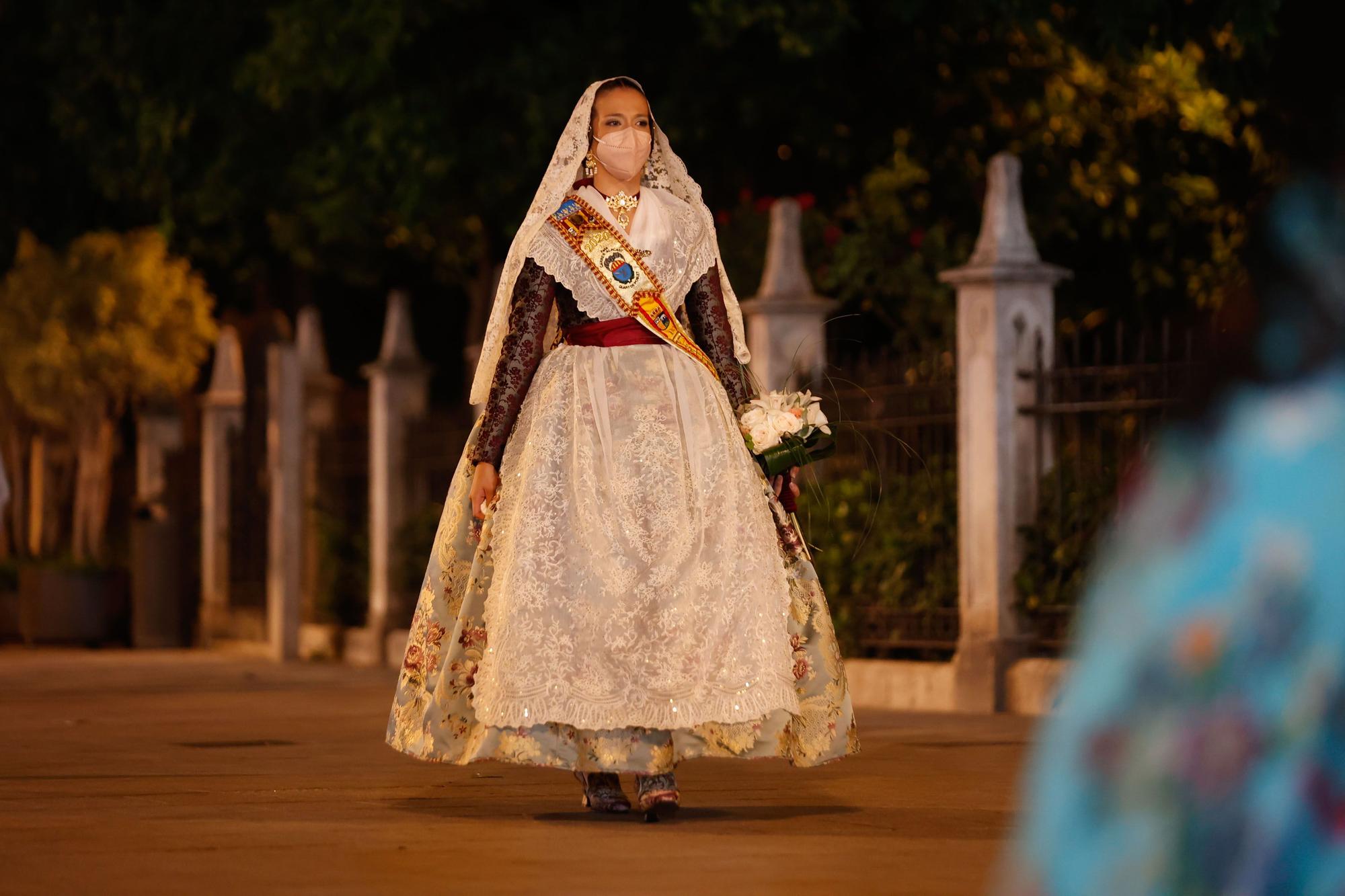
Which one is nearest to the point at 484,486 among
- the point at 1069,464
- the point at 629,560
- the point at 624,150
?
the point at 629,560

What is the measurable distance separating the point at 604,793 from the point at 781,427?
1179mm

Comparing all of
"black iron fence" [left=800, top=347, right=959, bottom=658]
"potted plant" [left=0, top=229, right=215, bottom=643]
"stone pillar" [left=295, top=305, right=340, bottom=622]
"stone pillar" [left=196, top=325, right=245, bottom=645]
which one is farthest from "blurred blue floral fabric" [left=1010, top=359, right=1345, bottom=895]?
"potted plant" [left=0, top=229, right=215, bottom=643]

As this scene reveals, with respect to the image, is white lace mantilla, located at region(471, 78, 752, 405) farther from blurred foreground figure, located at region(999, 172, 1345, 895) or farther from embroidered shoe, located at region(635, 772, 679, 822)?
blurred foreground figure, located at region(999, 172, 1345, 895)

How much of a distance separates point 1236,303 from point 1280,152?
0.15 m

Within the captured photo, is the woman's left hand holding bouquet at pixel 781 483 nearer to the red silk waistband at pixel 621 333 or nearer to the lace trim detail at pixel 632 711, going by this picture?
the red silk waistband at pixel 621 333

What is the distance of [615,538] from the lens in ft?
22.3

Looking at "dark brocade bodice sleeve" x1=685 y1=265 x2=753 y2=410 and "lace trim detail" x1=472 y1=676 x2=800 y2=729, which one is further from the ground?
"dark brocade bodice sleeve" x1=685 y1=265 x2=753 y2=410

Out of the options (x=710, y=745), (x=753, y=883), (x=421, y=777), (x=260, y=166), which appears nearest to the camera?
(x=753, y=883)

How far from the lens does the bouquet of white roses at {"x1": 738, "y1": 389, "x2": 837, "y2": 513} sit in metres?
7.01

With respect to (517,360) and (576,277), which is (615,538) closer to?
(517,360)

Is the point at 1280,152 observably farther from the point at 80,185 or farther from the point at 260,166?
the point at 80,185

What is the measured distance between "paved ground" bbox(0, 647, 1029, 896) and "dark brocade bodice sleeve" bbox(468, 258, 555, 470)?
1095 mm

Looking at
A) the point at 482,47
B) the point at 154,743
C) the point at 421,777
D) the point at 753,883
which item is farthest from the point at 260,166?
the point at 753,883

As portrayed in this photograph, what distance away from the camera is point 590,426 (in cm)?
691
